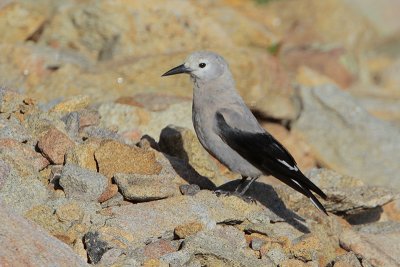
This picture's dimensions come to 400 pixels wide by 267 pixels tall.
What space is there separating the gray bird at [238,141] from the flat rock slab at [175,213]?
43cm

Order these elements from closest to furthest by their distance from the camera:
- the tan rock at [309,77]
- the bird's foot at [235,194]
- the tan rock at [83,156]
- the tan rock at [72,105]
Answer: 1. the tan rock at [83,156]
2. the bird's foot at [235,194]
3. the tan rock at [72,105]
4. the tan rock at [309,77]

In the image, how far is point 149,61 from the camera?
36.0 feet

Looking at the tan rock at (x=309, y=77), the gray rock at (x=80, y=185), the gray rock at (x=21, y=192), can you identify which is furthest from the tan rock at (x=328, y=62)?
the gray rock at (x=21, y=192)

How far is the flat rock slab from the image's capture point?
644cm

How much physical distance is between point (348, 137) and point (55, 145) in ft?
17.7

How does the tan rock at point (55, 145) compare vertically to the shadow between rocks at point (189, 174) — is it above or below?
above

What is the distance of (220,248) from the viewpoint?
6.18 meters

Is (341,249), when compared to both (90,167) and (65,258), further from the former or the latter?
(65,258)

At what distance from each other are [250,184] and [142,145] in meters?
1.04

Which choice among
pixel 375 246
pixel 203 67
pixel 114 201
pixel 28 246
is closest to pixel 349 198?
pixel 375 246

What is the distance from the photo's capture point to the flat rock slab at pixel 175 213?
6.44 m

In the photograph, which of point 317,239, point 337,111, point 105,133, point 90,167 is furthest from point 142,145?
point 337,111

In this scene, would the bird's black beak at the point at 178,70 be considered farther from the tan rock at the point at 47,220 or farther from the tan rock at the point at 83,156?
the tan rock at the point at 47,220

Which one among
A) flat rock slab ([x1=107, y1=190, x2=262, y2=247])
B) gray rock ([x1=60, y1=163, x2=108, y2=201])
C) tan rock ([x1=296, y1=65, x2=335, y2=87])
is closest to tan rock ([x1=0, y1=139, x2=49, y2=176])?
gray rock ([x1=60, y1=163, x2=108, y2=201])
